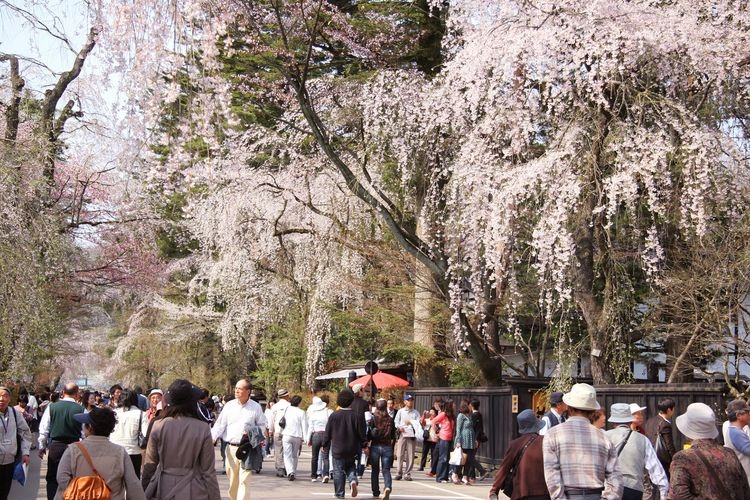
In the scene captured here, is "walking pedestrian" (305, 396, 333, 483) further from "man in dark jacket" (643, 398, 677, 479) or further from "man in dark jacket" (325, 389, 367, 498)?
"man in dark jacket" (643, 398, 677, 479)

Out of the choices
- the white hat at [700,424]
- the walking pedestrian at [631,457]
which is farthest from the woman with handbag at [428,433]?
the white hat at [700,424]

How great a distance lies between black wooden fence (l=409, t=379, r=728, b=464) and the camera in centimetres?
1350

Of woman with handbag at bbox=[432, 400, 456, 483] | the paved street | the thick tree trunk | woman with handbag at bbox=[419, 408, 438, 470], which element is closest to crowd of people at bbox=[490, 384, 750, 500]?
the paved street

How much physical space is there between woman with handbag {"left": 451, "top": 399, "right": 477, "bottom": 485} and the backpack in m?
12.4

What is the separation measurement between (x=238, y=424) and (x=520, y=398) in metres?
8.81

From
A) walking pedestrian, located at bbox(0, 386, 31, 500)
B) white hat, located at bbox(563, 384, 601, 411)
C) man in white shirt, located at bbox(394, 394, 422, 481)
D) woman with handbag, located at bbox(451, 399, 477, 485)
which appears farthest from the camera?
man in white shirt, located at bbox(394, 394, 422, 481)

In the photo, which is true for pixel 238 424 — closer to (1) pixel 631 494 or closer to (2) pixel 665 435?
(2) pixel 665 435

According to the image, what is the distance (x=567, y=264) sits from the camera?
579 inches

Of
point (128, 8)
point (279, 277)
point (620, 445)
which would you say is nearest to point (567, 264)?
point (620, 445)

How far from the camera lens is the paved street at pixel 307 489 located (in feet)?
47.4

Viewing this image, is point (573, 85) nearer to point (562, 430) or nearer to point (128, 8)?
point (128, 8)

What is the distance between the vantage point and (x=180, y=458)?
6.79m

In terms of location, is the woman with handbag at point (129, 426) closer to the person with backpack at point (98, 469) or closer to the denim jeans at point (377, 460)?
the person with backpack at point (98, 469)

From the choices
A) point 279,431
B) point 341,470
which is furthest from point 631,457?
point 279,431
